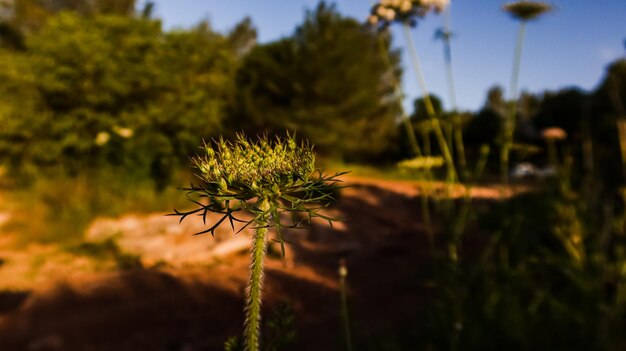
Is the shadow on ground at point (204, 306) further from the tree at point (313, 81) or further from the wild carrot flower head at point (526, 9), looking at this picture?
the tree at point (313, 81)

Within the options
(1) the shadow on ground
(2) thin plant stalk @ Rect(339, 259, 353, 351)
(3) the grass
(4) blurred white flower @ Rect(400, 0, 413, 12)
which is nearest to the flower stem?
(2) thin plant stalk @ Rect(339, 259, 353, 351)

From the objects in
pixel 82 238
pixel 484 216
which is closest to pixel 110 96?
pixel 82 238

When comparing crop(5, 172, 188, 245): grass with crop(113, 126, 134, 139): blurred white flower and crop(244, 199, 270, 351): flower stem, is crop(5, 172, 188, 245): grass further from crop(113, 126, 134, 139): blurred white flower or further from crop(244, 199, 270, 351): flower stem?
crop(244, 199, 270, 351): flower stem

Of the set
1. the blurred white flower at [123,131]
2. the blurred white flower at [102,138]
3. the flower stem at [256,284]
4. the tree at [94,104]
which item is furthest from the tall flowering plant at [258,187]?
the blurred white flower at [102,138]

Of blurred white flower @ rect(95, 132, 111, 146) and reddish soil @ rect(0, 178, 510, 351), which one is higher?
blurred white flower @ rect(95, 132, 111, 146)

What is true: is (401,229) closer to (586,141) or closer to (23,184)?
(586,141)

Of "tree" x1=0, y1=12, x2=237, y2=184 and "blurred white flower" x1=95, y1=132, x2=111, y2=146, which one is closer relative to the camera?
"blurred white flower" x1=95, y1=132, x2=111, y2=146

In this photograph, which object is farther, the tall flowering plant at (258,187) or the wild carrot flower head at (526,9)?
the wild carrot flower head at (526,9)
